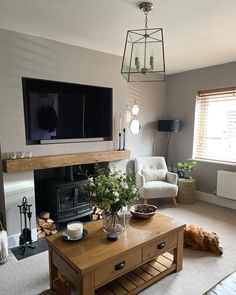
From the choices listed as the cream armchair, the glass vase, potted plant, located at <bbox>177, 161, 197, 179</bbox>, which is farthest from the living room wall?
potted plant, located at <bbox>177, 161, 197, 179</bbox>

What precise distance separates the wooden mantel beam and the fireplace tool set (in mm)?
390

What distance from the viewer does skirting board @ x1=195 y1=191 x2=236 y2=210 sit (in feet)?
12.3

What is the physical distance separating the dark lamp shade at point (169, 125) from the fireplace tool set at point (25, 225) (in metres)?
2.71

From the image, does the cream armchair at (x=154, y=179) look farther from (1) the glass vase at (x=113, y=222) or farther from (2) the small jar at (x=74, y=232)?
(2) the small jar at (x=74, y=232)

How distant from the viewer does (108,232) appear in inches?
75.1

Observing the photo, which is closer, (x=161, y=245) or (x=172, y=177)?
(x=161, y=245)

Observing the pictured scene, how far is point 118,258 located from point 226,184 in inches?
107

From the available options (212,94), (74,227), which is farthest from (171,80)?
(74,227)

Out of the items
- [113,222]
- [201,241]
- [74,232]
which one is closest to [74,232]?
[74,232]

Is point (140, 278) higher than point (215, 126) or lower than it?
lower

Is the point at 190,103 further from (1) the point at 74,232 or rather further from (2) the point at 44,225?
(1) the point at 74,232

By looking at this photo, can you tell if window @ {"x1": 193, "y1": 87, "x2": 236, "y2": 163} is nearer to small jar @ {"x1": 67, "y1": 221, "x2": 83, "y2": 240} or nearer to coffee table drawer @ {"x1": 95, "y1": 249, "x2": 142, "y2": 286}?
coffee table drawer @ {"x1": 95, "y1": 249, "x2": 142, "y2": 286}

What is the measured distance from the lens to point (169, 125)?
4.19 m

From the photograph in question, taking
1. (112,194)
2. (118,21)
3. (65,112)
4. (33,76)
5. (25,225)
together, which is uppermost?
(118,21)
